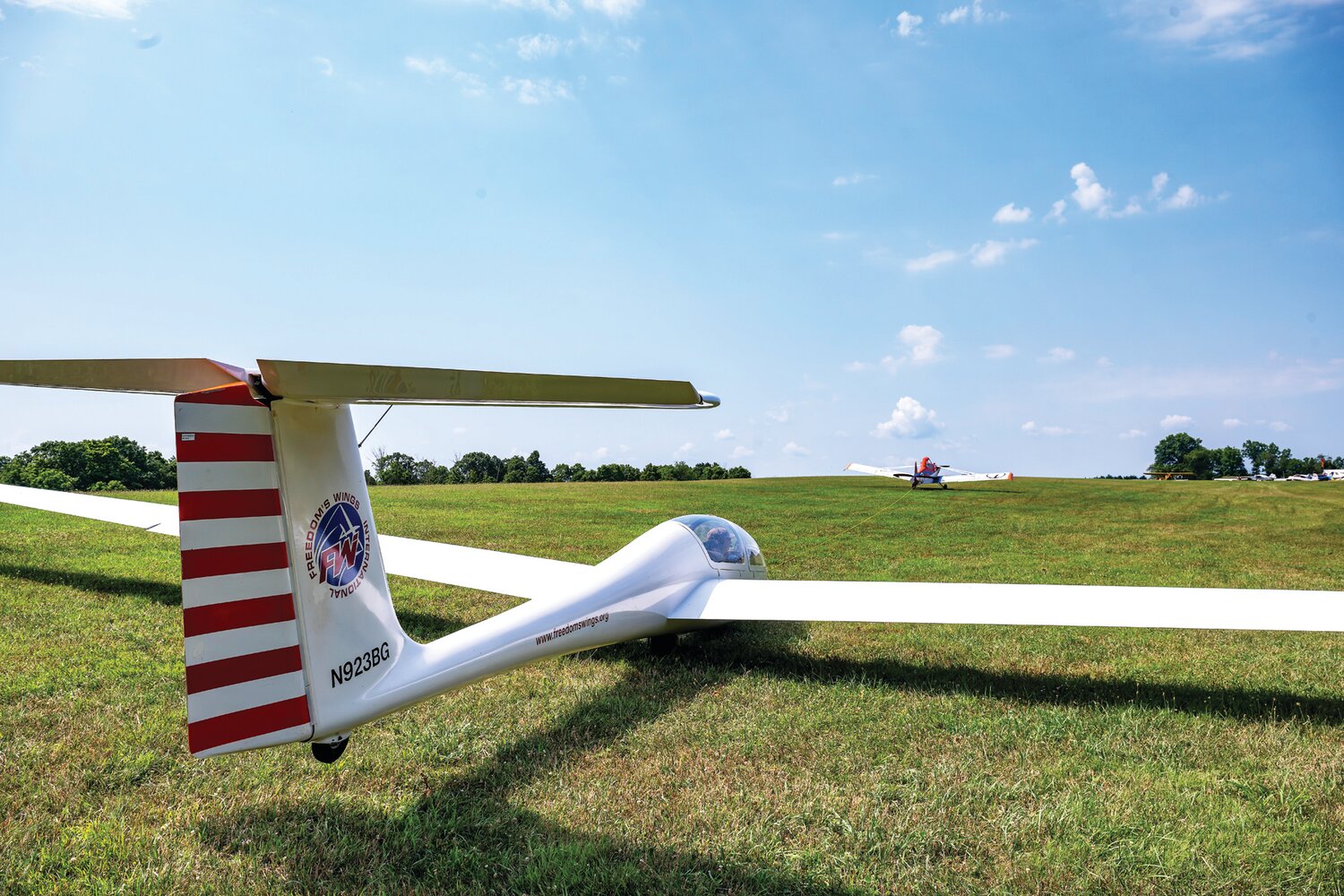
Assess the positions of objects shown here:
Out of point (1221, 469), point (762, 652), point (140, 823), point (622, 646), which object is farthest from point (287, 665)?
point (1221, 469)

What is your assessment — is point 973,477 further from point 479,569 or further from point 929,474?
point 479,569

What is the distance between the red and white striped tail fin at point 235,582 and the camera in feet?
10.1

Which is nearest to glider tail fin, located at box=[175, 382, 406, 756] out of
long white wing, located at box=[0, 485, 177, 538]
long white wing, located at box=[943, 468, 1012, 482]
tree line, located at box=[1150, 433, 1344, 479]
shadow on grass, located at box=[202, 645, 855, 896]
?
shadow on grass, located at box=[202, 645, 855, 896]

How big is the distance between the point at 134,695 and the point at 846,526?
16726 millimetres

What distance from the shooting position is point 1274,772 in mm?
4414

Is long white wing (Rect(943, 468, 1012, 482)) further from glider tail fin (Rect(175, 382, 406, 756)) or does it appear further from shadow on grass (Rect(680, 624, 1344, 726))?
glider tail fin (Rect(175, 382, 406, 756))

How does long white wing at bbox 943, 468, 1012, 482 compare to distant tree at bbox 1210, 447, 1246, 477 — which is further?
distant tree at bbox 1210, 447, 1246, 477

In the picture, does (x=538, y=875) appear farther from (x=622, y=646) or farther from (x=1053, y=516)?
(x=1053, y=516)

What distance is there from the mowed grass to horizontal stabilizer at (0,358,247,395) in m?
2.17

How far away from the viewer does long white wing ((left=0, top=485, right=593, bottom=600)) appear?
774 cm

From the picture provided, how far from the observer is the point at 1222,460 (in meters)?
114

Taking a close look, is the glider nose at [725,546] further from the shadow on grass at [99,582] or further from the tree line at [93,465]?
the tree line at [93,465]

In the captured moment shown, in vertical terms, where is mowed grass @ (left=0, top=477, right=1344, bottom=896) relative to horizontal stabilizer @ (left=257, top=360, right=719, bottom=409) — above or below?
→ below

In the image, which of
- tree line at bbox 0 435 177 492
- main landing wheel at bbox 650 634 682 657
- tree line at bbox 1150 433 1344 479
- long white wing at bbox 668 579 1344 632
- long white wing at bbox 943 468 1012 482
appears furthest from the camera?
tree line at bbox 1150 433 1344 479
